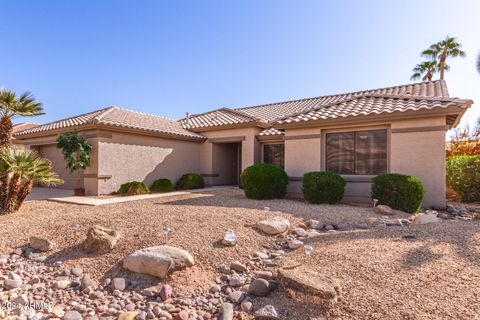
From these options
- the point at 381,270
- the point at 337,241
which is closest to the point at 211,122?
the point at 337,241

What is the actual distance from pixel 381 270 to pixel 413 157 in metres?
6.71

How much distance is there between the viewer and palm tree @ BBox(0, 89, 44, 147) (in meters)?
8.11

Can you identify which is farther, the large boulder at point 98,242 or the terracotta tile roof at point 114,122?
the terracotta tile roof at point 114,122

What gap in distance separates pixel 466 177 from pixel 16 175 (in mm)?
17157

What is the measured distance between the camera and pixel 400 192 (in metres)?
8.07

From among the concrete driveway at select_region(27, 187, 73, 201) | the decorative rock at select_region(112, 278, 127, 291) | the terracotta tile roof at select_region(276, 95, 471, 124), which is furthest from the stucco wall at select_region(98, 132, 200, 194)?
the decorative rock at select_region(112, 278, 127, 291)

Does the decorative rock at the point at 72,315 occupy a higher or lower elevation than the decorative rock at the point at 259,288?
lower

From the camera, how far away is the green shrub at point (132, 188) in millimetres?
11552

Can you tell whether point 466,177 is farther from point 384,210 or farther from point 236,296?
point 236,296

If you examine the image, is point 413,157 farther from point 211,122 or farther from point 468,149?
point 468,149

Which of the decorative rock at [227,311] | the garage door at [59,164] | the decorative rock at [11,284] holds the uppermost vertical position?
the garage door at [59,164]

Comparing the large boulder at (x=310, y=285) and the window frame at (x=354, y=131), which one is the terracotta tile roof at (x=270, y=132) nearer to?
the window frame at (x=354, y=131)

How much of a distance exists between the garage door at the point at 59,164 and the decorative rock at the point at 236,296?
12399mm

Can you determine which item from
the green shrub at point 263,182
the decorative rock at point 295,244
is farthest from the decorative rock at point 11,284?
the green shrub at point 263,182
